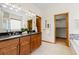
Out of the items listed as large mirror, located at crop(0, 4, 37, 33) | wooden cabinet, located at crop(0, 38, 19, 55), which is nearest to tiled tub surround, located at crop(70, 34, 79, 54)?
wooden cabinet, located at crop(0, 38, 19, 55)

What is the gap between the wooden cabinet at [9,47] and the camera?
2181 mm

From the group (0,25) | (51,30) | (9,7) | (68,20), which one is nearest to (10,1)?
(9,7)

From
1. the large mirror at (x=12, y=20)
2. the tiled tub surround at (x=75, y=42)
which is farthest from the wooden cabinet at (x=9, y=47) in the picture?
the tiled tub surround at (x=75, y=42)

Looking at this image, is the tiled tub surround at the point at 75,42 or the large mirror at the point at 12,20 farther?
the tiled tub surround at the point at 75,42

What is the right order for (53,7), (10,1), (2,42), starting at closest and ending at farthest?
(2,42) → (10,1) → (53,7)

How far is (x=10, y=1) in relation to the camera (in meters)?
3.49

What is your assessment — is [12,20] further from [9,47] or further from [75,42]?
[75,42]

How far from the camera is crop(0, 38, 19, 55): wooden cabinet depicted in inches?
85.9

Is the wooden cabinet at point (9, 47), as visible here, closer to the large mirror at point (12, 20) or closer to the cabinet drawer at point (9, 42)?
the cabinet drawer at point (9, 42)

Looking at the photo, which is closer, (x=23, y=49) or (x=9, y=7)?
(x=23, y=49)

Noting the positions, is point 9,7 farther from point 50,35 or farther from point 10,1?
point 50,35

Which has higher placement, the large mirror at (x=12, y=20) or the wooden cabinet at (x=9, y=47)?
the large mirror at (x=12, y=20)

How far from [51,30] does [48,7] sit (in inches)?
60.8

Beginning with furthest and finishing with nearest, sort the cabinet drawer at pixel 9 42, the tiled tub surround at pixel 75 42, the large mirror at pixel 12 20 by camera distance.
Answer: the tiled tub surround at pixel 75 42
the large mirror at pixel 12 20
the cabinet drawer at pixel 9 42
